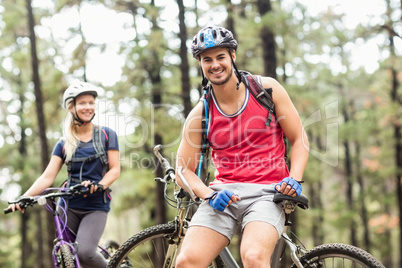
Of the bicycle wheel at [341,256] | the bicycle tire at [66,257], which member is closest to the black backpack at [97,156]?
the bicycle tire at [66,257]

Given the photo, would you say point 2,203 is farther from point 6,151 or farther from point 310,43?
point 310,43

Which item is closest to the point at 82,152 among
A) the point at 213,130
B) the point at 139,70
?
the point at 213,130

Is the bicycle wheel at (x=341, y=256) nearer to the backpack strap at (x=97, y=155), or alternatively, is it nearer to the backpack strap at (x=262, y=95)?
the backpack strap at (x=262, y=95)

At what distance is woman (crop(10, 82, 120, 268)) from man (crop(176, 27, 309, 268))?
5.14ft

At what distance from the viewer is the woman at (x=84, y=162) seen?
15.2ft

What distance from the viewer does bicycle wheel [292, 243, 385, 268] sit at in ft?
9.84

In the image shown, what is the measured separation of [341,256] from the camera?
3.15 m

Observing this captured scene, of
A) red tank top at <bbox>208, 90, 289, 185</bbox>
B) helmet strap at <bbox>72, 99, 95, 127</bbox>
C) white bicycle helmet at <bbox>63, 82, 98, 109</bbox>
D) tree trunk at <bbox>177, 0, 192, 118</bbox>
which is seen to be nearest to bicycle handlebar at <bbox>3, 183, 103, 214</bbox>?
helmet strap at <bbox>72, 99, 95, 127</bbox>

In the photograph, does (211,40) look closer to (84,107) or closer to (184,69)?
(84,107)

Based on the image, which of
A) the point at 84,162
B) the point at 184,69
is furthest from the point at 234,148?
the point at 184,69

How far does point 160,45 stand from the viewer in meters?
13.3

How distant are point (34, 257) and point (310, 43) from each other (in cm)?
1932

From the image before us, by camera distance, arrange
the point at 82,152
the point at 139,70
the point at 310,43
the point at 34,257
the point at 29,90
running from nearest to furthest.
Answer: the point at 82,152, the point at 139,70, the point at 310,43, the point at 29,90, the point at 34,257

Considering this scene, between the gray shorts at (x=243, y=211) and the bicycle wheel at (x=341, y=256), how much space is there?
1.23 feet
